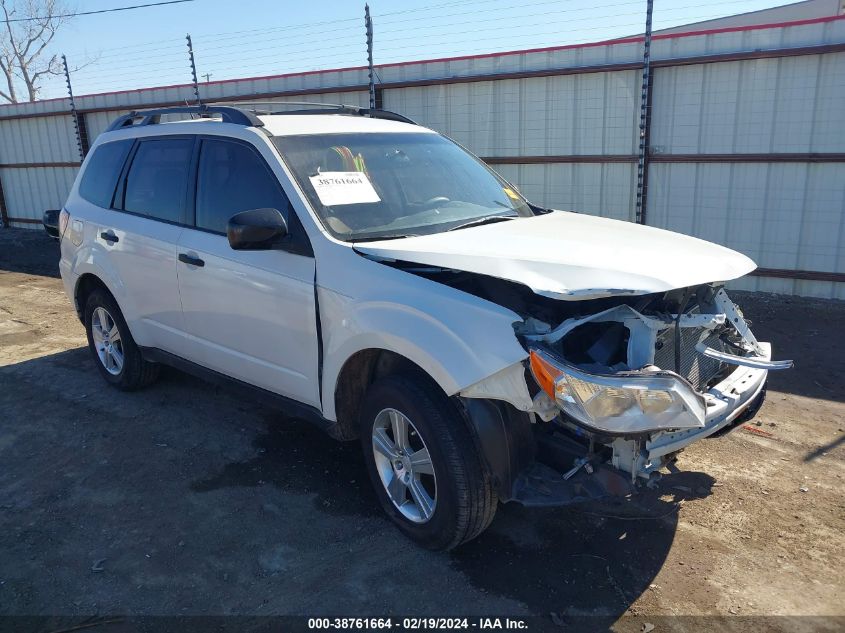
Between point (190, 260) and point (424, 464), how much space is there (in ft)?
6.76

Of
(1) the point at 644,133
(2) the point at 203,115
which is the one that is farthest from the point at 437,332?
(1) the point at 644,133

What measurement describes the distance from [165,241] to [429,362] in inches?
93.4

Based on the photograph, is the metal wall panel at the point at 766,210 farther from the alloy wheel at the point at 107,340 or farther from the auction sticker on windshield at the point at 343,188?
the alloy wheel at the point at 107,340

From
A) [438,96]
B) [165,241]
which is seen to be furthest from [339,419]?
[438,96]

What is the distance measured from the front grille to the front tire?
0.92 m

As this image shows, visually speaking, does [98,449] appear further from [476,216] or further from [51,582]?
[476,216]

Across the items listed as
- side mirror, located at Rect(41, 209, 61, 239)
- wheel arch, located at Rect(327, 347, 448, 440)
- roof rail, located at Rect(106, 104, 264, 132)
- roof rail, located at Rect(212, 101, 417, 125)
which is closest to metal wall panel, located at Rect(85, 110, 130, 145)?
side mirror, located at Rect(41, 209, 61, 239)

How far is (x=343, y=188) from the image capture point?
3770mm

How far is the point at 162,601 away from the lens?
9.90ft

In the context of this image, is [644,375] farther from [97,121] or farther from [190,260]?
[97,121]

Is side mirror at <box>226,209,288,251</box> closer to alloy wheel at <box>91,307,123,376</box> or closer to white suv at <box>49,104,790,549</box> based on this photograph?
white suv at <box>49,104,790,549</box>

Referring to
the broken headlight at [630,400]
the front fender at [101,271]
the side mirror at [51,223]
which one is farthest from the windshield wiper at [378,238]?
the side mirror at [51,223]

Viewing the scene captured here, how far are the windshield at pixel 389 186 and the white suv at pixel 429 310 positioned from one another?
0.01 m

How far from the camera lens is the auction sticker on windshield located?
3693mm
